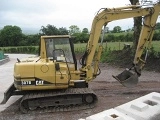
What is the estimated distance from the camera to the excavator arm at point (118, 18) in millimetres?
8445

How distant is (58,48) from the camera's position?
8.41 m

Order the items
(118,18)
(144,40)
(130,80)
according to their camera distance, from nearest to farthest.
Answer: (130,80)
(144,40)
(118,18)

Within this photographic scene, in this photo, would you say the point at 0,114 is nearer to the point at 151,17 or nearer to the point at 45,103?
the point at 45,103

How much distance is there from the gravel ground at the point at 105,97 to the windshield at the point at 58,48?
163cm

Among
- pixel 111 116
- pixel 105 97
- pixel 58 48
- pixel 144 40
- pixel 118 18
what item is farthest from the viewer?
pixel 105 97

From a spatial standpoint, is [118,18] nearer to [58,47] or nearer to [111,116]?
[58,47]

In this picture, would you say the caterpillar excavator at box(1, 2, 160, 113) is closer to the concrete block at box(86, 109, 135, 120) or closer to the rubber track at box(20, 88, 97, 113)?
the rubber track at box(20, 88, 97, 113)

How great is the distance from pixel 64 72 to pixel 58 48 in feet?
2.60

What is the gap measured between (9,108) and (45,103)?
3.79 ft

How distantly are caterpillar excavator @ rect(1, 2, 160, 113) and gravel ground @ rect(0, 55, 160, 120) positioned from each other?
1.01 feet

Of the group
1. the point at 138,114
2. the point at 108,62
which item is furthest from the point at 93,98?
the point at 108,62

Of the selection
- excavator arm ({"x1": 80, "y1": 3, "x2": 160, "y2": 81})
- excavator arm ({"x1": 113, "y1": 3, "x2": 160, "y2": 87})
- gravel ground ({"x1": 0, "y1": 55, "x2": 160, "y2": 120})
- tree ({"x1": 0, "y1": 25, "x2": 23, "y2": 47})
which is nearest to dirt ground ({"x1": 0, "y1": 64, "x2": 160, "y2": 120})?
gravel ground ({"x1": 0, "y1": 55, "x2": 160, "y2": 120})

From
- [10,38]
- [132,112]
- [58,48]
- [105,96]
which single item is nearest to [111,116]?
[132,112]

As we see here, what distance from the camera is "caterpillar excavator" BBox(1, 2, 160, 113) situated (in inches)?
311
